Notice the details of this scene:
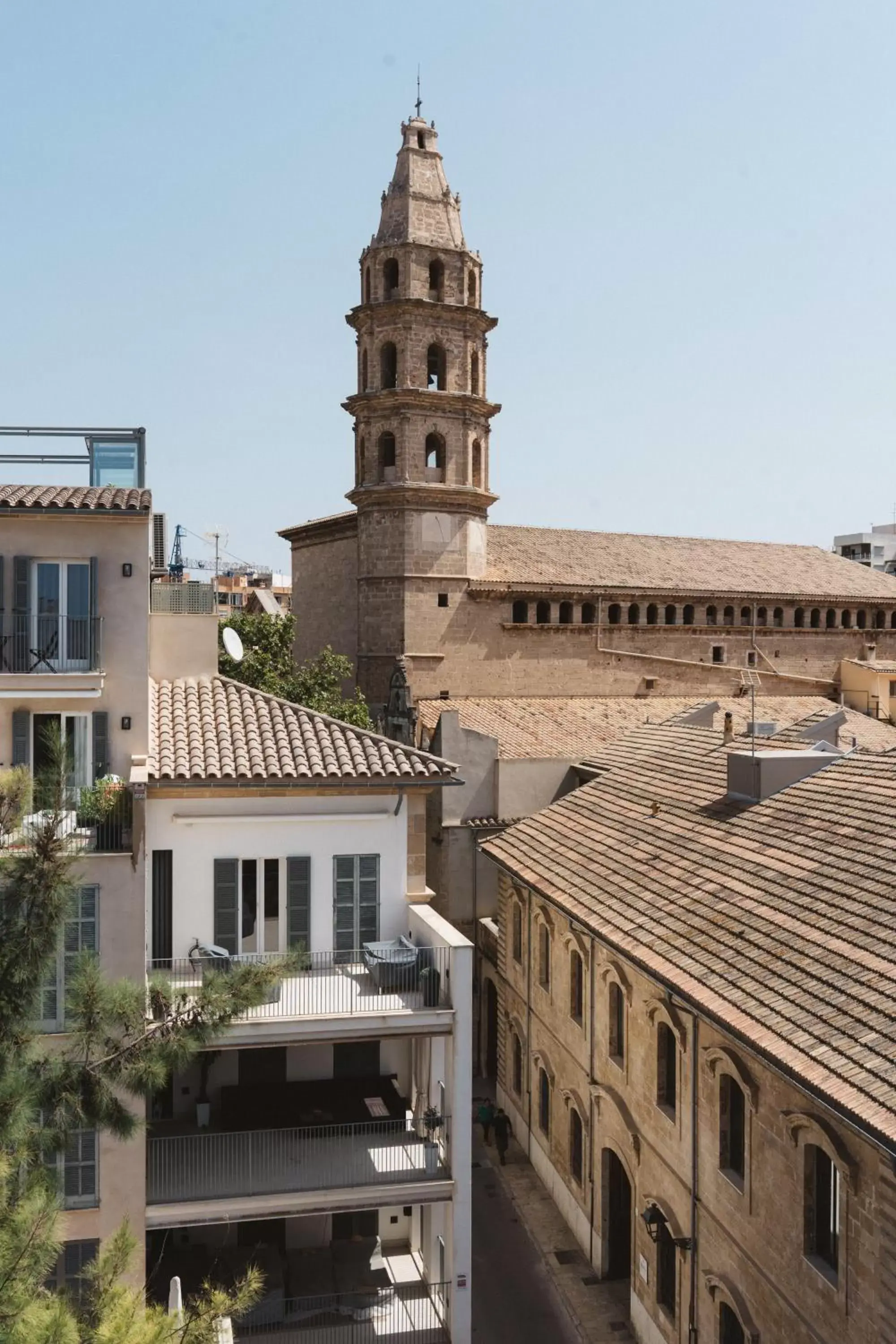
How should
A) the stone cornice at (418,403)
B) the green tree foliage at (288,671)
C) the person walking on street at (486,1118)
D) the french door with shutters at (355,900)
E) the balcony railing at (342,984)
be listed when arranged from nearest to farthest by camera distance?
1. the balcony railing at (342,984)
2. the french door with shutters at (355,900)
3. the person walking on street at (486,1118)
4. the green tree foliage at (288,671)
5. the stone cornice at (418,403)

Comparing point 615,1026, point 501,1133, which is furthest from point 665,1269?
point 501,1133

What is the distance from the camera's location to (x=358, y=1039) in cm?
1648

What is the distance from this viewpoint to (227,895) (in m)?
17.8

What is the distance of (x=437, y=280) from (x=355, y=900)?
31180 mm

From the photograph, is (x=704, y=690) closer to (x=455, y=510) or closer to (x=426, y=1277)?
(x=455, y=510)

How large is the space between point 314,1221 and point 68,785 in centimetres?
879

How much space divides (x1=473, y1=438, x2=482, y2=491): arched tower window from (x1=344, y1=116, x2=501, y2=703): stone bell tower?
0.28 m

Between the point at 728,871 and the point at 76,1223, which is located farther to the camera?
the point at 728,871

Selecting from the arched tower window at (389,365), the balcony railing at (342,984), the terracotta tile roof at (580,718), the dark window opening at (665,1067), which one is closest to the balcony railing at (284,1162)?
the balcony railing at (342,984)

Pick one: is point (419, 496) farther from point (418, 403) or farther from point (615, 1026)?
point (615, 1026)

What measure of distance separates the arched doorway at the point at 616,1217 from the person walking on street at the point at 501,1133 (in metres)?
4.98

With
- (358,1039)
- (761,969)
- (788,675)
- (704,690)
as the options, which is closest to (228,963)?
(358,1039)

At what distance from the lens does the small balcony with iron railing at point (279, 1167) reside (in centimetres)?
1581

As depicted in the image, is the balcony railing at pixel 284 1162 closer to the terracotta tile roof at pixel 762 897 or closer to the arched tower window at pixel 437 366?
the terracotta tile roof at pixel 762 897
